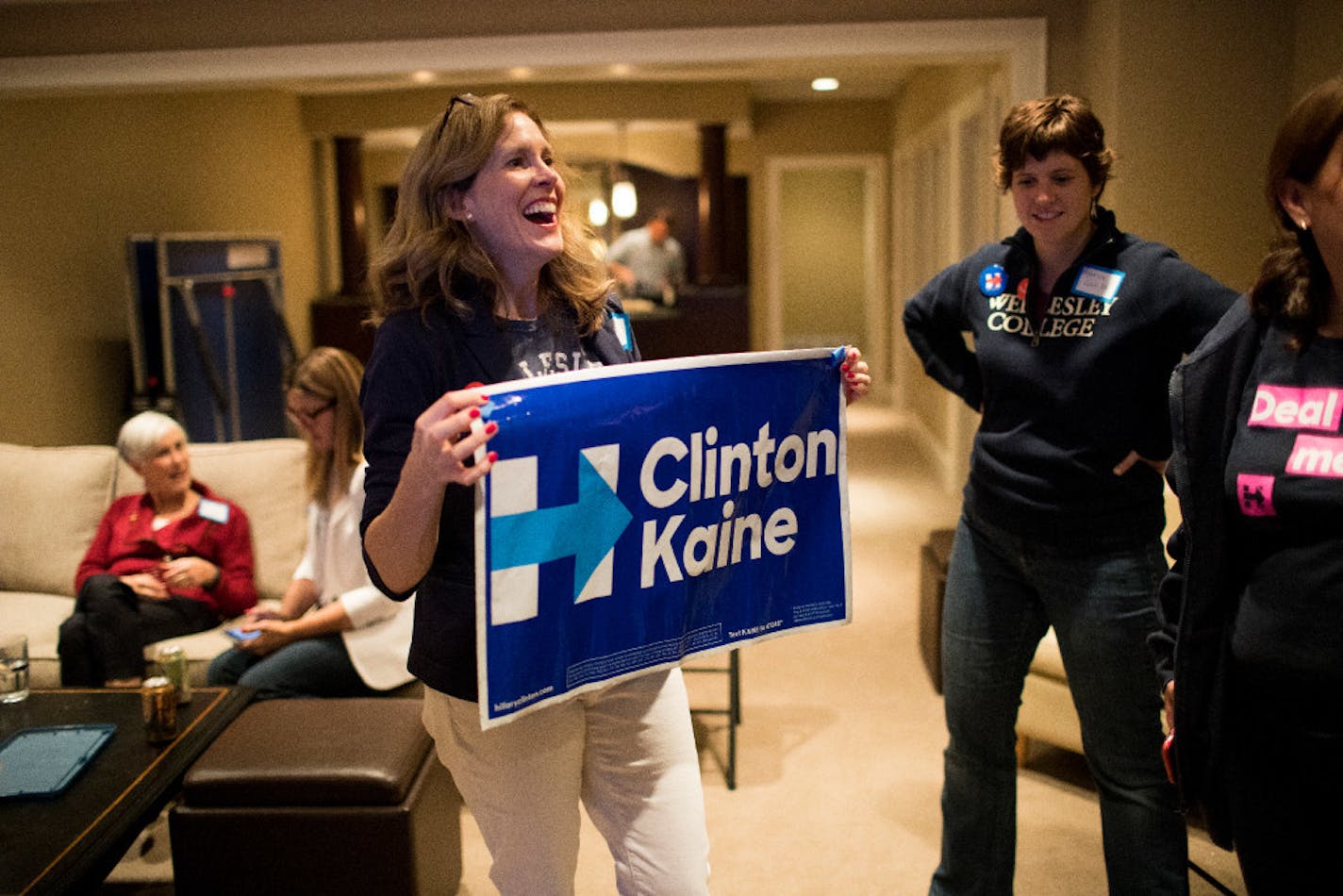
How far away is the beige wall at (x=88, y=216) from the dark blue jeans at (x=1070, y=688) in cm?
498

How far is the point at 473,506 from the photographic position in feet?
4.31

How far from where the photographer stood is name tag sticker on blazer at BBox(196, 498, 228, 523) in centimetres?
312

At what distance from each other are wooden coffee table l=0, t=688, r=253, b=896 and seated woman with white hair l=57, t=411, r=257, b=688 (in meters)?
0.40

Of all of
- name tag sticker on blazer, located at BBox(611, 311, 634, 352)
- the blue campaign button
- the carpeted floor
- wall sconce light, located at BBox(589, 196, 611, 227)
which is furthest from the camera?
wall sconce light, located at BBox(589, 196, 611, 227)

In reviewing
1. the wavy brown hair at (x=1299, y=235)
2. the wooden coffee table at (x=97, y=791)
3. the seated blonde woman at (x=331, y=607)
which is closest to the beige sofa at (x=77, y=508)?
the seated blonde woman at (x=331, y=607)

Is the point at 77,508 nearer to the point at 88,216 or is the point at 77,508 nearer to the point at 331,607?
the point at 331,607

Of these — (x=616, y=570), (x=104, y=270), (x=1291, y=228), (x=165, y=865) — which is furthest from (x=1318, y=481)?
(x=104, y=270)

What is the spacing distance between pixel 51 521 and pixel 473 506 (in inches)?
107

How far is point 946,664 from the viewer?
1949 mm

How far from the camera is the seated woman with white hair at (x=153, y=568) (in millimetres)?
2910

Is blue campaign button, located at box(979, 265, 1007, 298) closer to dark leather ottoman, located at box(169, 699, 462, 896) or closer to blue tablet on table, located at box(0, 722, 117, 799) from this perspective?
dark leather ottoman, located at box(169, 699, 462, 896)

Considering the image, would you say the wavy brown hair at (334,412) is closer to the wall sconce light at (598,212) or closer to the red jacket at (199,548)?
the red jacket at (199,548)

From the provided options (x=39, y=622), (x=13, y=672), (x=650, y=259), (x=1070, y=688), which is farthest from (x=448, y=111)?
(x=650, y=259)

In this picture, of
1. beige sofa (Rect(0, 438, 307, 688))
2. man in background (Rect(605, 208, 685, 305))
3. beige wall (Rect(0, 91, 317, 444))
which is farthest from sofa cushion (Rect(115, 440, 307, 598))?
man in background (Rect(605, 208, 685, 305))
